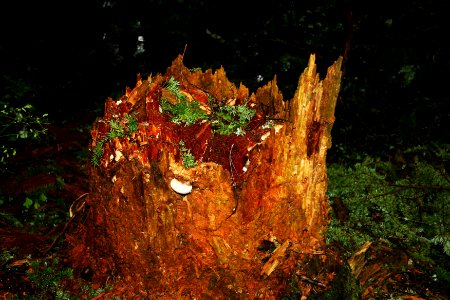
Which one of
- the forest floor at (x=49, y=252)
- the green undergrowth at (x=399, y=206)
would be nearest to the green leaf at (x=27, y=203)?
the forest floor at (x=49, y=252)

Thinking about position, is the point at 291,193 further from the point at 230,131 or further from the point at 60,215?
the point at 60,215

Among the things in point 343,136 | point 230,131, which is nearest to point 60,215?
point 230,131

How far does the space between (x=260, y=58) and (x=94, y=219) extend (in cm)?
587

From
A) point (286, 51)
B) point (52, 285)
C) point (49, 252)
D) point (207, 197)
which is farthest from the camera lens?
point (286, 51)

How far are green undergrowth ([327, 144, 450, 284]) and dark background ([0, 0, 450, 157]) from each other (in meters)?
1.02

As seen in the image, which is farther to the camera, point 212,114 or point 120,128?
point 212,114

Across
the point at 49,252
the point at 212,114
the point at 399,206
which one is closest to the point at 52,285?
the point at 49,252

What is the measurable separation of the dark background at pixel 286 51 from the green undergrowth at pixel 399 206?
102 centimetres

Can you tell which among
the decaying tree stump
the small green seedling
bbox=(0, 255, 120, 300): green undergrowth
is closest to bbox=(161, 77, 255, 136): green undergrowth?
the decaying tree stump

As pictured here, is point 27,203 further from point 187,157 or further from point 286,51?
point 286,51

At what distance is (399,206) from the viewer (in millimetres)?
4363

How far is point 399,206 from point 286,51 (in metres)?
4.53

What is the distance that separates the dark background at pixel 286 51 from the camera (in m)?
6.59

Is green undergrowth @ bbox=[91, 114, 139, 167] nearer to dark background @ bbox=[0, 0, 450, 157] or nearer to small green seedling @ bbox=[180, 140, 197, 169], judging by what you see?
small green seedling @ bbox=[180, 140, 197, 169]
